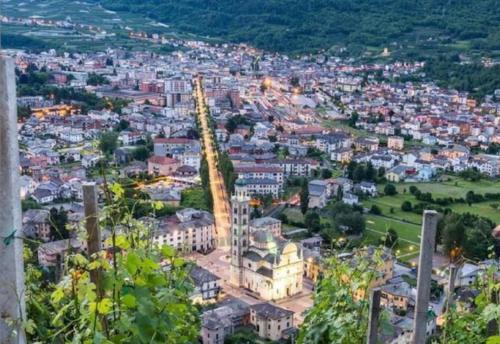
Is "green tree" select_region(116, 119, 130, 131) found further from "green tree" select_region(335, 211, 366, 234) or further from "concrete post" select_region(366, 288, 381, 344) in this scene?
"concrete post" select_region(366, 288, 381, 344)

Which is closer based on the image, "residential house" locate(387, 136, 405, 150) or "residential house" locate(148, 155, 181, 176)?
"residential house" locate(148, 155, 181, 176)

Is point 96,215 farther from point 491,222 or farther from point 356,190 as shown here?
point 356,190

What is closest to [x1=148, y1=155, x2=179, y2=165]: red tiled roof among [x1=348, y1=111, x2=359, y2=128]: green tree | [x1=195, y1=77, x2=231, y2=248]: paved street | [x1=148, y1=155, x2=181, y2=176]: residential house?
[x1=148, y1=155, x2=181, y2=176]: residential house

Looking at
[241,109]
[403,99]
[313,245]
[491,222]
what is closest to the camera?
[313,245]

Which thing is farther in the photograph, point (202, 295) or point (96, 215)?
point (202, 295)

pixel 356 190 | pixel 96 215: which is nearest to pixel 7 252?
pixel 96 215

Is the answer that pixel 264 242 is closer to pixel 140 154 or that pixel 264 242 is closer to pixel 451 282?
pixel 140 154

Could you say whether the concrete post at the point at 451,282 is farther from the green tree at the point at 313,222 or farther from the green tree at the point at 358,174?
the green tree at the point at 358,174
